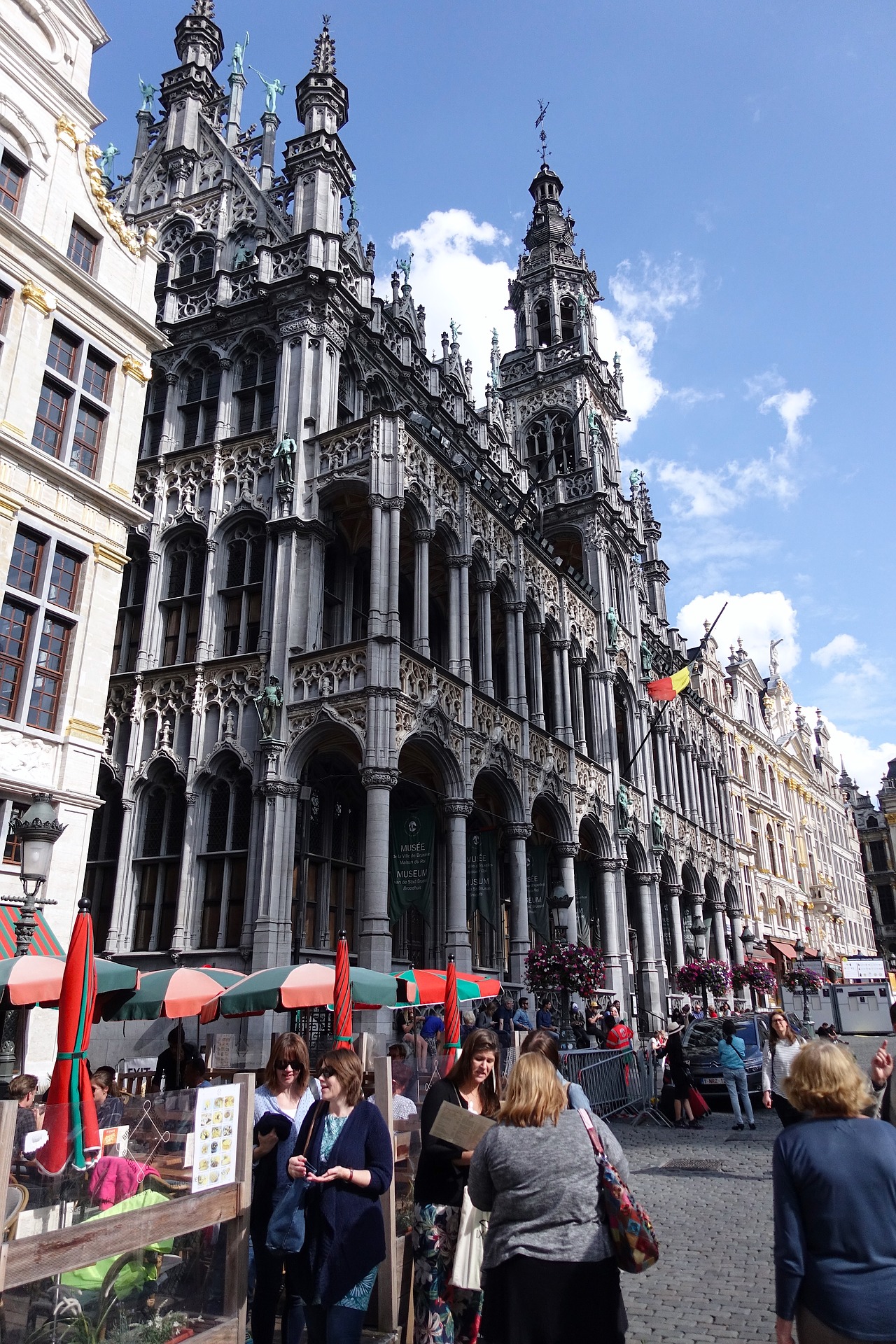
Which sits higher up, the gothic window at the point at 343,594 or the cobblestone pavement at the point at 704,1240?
the gothic window at the point at 343,594

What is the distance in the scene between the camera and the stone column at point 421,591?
22.8 m

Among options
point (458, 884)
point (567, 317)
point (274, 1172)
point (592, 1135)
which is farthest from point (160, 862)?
point (567, 317)

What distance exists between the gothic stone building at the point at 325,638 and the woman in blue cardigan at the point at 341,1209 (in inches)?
546

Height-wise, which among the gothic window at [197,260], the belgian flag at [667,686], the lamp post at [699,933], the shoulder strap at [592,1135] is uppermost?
the gothic window at [197,260]

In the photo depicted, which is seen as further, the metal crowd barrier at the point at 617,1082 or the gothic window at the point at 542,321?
the gothic window at the point at 542,321

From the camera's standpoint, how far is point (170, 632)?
80.6 ft

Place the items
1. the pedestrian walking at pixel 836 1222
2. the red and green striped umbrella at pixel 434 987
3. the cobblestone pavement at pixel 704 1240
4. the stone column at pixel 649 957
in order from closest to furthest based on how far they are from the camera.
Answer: the pedestrian walking at pixel 836 1222 < the cobblestone pavement at pixel 704 1240 < the red and green striped umbrella at pixel 434 987 < the stone column at pixel 649 957

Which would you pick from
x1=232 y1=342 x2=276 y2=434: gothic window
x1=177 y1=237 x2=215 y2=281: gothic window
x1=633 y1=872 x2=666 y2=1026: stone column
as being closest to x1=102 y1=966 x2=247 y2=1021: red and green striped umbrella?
x1=232 y1=342 x2=276 y2=434: gothic window

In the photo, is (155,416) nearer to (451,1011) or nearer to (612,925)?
(451,1011)

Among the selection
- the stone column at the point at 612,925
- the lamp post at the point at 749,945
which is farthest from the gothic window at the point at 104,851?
the lamp post at the point at 749,945

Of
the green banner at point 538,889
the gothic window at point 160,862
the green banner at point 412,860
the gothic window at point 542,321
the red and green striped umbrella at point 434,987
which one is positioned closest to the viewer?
the red and green striped umbrella at point 434,987

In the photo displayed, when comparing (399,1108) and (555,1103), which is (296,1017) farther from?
(555,1103)

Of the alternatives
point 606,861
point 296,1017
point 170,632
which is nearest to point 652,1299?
point 296,1017

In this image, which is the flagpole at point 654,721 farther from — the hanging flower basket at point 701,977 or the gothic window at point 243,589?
the gothic window at point 243,589
